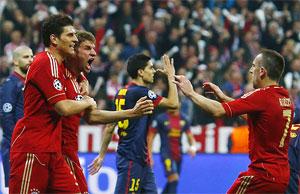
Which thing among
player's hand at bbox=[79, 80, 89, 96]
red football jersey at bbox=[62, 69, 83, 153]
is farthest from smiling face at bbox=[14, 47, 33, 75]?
red football jersey at bbox=[62, 69, 83, 153]

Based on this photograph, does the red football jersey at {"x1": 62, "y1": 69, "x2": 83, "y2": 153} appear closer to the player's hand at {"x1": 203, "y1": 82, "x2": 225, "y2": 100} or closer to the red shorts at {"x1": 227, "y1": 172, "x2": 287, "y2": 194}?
the player's hand at {"x1": 203, "y1": 82, "x2": 225, "y2": 100}

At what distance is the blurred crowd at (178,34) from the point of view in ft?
53.6

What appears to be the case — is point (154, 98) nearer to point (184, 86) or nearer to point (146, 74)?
point (146, 74)

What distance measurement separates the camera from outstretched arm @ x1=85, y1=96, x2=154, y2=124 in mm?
6352

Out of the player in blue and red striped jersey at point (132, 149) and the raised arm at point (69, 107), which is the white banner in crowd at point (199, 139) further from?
the raised arm at point (69, 107)

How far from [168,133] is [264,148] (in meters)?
6.41

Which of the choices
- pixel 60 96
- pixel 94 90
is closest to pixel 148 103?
pixel 60 96

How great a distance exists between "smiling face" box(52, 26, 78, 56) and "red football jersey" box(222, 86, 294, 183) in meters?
1.46

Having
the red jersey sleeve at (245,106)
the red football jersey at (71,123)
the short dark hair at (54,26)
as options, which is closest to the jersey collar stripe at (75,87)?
the red football jersey at (71,123)

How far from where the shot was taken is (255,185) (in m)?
6.62

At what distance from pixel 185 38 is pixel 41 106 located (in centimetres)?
1160

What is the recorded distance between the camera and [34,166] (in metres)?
6.34

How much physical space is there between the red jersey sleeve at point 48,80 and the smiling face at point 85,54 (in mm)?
891

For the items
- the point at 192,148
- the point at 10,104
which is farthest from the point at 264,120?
the point at 192,148
